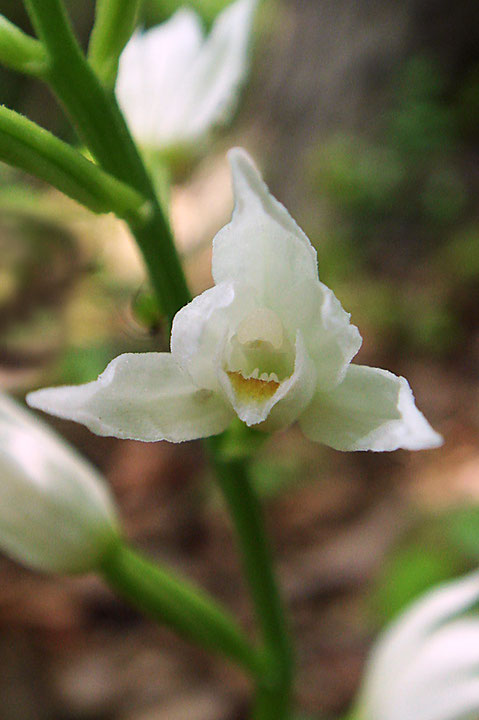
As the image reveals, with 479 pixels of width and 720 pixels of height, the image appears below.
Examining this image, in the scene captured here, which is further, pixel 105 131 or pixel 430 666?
pixel 430 666

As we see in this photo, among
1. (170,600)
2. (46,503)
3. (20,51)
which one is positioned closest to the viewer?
(20,51)

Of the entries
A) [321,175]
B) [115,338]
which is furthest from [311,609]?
[321,175]

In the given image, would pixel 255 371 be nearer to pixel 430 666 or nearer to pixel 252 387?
pixel 252 387

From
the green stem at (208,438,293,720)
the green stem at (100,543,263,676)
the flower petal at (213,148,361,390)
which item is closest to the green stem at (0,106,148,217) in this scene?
the flower petal at (213,148,361,390)

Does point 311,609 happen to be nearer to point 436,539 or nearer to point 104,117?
point 436,539

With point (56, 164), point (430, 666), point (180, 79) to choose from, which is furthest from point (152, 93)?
point (430, 666)

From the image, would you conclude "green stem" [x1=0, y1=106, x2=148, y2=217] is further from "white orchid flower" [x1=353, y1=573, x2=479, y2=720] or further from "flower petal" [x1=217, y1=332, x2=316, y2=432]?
"white orchid flower" [x1=353, y1=573, x2=479, y2=720]
